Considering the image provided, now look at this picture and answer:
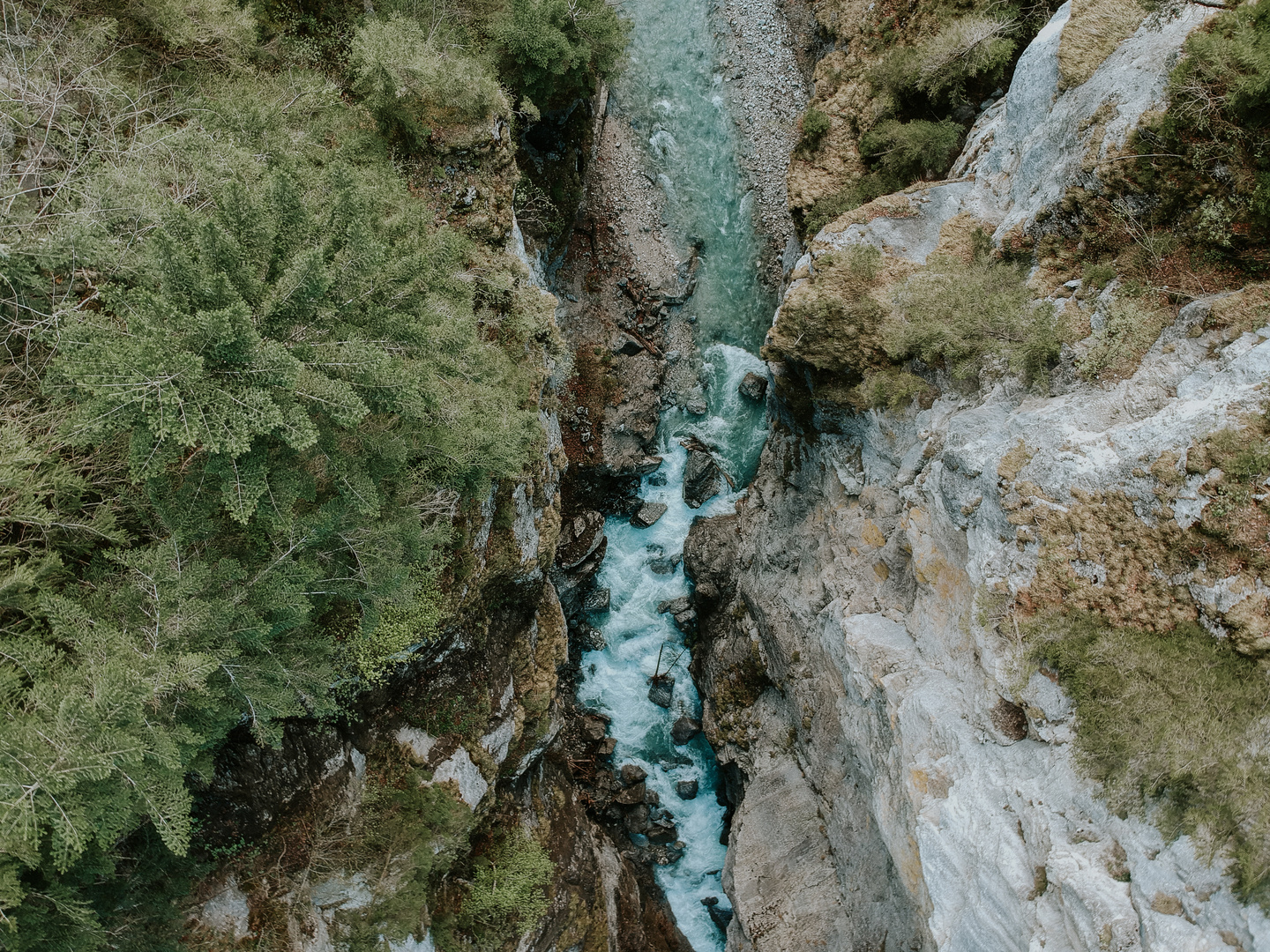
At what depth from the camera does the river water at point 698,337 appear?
16.3 metres

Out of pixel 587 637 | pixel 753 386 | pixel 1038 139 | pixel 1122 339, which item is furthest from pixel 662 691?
pixel 1038 139

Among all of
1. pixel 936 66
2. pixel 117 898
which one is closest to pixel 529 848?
pixel 117 898

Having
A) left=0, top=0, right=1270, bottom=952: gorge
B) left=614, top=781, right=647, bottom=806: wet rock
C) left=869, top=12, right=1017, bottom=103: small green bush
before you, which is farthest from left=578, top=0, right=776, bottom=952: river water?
left=869, top=12, right=1017, bottom=103: small green bush

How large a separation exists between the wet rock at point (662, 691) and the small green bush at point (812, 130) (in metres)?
12.9

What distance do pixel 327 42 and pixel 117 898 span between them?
1203 centimetres

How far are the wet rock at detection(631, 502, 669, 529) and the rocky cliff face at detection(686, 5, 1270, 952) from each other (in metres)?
4.34

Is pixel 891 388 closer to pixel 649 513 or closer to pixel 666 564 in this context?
pixel 649 513

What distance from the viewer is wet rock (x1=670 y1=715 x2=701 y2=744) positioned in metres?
16.0

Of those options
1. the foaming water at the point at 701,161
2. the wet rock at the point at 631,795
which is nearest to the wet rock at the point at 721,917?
the wet rock at the point at 631,795

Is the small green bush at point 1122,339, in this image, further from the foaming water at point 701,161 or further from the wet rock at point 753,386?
the foaming water at point 701,161

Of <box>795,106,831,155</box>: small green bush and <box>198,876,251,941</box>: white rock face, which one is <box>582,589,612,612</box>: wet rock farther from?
<box>795,106,831,155</box>: small green bush

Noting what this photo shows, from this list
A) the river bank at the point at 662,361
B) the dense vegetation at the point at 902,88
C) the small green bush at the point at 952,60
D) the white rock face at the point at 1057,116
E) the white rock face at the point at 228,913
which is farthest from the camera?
the river bank at the point at 662,361

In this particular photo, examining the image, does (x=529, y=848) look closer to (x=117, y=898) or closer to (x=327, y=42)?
(x=117, y=898)

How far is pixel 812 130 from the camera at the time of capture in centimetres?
1318
